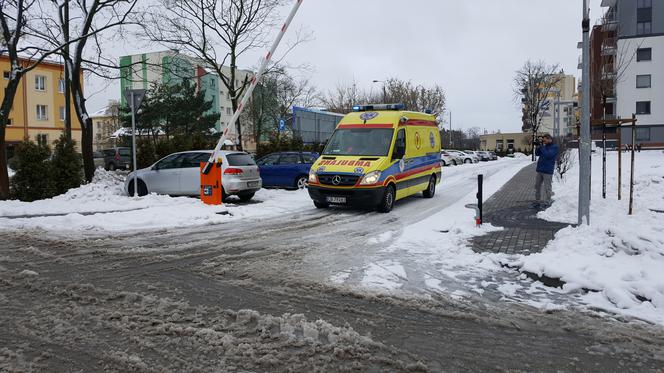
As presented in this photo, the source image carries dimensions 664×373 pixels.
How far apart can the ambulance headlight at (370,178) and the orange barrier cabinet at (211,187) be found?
3682 millimetres

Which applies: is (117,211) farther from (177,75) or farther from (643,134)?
(643,134)

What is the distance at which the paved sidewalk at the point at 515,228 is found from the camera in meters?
8.00

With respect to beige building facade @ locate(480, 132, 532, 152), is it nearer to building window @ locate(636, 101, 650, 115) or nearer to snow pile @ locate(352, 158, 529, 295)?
building window @ locate(636, 101, 650, 115)

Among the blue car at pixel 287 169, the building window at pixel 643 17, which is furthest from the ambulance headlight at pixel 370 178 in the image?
the building window at pixel 643 17

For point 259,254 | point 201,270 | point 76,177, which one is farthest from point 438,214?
point 76,177

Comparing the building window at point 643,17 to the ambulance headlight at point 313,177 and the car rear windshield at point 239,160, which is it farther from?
the ambulance headlight at point 313,177

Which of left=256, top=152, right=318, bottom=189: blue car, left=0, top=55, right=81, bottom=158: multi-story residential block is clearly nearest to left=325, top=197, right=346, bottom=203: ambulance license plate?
left=256, top=152, right=318, bottom=189: blue car

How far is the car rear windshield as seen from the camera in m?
14.1

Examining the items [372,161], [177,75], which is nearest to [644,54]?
[177,75]

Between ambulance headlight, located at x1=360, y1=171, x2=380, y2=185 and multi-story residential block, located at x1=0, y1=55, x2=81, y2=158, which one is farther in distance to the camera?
multi-story residential block, located at x1=0, y1=55, x2=81, y2=158

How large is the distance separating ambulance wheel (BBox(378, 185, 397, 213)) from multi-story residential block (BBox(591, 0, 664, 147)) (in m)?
53.1

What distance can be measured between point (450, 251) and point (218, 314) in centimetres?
406

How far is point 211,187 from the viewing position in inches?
514

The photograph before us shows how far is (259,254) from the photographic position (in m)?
7.65
